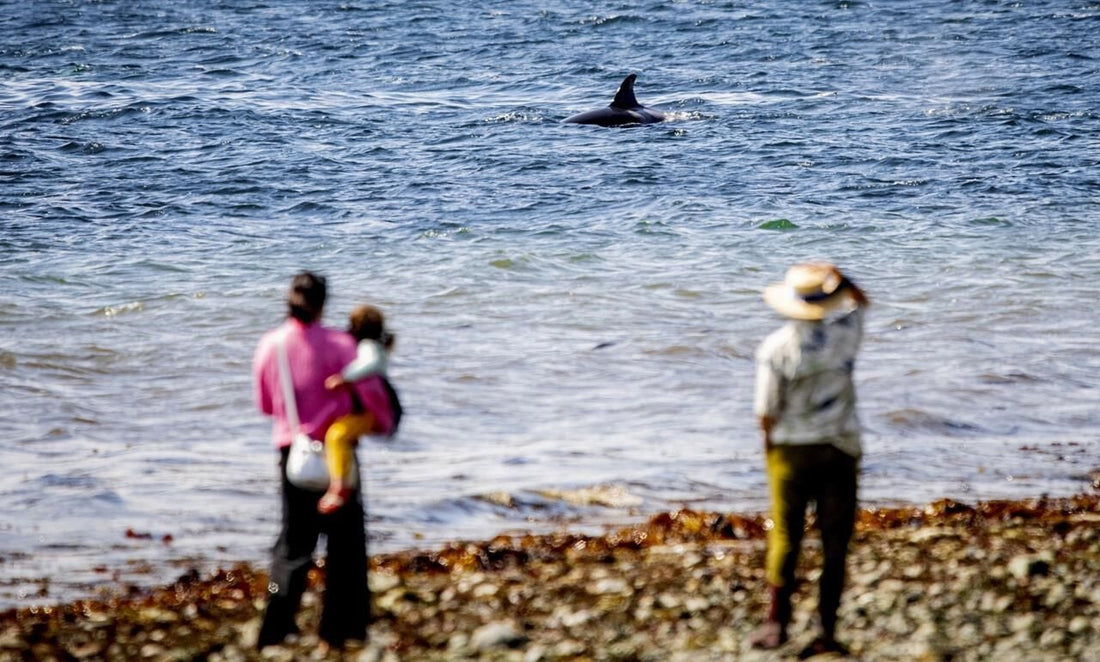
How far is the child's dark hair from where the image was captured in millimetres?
7234

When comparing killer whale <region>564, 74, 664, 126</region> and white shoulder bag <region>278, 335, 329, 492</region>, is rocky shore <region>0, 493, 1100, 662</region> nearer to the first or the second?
white shoulder bag <region>278, 335, 329, 492</region>

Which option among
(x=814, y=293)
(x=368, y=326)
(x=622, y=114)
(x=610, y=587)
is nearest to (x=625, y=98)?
(x=622, y=114)

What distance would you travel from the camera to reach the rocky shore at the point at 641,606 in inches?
298

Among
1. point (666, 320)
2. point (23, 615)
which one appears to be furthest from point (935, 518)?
point (666, 320)

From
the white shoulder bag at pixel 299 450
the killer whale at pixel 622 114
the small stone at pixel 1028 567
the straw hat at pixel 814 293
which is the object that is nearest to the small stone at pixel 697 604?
the small stone at pixel 1028 567

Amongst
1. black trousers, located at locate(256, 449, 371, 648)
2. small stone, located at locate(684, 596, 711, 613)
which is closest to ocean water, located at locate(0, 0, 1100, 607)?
black trousers, located at locate(256, 449, 371, 648)

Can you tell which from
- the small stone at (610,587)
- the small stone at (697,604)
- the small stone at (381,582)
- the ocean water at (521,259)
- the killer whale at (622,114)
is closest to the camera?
the small stone at (697,604)

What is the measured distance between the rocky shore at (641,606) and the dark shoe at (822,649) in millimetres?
74

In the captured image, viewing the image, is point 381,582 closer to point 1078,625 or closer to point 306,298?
point 306,298

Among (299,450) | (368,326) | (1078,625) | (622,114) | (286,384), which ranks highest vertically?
(368,326)

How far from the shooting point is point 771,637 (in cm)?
734

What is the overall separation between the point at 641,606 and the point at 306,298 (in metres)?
2.81

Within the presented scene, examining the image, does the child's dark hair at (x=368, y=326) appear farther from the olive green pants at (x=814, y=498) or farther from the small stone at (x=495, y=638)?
the olive green pants at (x=814, y=498)

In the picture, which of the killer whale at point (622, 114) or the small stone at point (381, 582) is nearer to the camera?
the small stone at point (381, 582)
